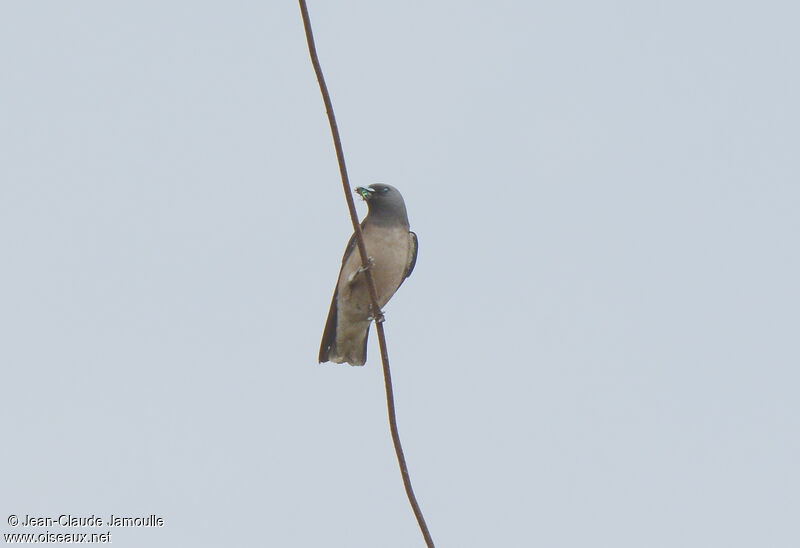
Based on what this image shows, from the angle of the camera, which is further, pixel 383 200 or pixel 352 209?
pixel 383 200

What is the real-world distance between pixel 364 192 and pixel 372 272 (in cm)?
70

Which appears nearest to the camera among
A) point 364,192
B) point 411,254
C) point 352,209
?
point 352,209

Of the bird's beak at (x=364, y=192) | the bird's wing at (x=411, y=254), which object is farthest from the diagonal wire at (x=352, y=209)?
the bird's wing at (x=411, y=254)

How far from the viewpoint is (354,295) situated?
899 centimetres

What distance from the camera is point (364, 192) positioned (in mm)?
8906

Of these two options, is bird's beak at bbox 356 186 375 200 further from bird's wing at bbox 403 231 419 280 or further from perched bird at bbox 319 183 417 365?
bird's wing at bbox 403 231 419 280

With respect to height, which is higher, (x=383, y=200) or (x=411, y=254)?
(x=383, y=200)

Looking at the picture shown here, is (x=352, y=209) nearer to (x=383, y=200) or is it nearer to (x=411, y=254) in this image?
(x=383, y=200)

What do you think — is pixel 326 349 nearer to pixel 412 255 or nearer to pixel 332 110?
pixel 412 255

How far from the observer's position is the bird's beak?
8.77 m

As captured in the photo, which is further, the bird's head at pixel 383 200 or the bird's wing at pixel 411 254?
the bird's wing at pixel 411 254

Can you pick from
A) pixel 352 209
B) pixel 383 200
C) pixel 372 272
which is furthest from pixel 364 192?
pixel 352 209

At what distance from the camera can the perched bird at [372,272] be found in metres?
8.98

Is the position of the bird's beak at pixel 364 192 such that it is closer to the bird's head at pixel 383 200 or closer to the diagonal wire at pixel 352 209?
the bird's head at pixel 383 200
